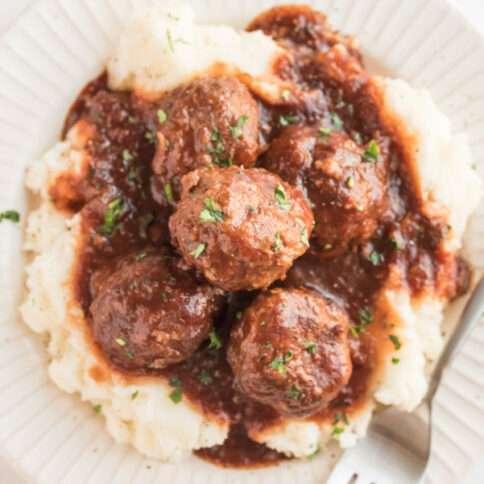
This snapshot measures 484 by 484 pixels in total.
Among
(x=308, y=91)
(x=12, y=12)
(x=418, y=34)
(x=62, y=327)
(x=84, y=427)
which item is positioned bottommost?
(x=84, y=427)

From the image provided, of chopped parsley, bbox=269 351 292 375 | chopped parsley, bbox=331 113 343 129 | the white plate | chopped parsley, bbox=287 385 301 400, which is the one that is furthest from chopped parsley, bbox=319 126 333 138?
chopped parsley, bbox=287 385 301 400

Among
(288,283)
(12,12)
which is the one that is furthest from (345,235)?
(12,12)

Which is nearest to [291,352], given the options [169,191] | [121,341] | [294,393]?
[294,393]

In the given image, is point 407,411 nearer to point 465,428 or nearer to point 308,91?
point 465,428

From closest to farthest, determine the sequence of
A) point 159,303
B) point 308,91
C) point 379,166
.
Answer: point 159,303 → point 379,166 → point 308,91

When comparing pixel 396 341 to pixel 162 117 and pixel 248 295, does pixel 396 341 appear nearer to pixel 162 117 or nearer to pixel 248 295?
pixel 248 295

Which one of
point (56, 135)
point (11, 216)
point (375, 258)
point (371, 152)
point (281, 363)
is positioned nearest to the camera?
point (281, 363)

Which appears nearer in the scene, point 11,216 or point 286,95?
point 286,95
